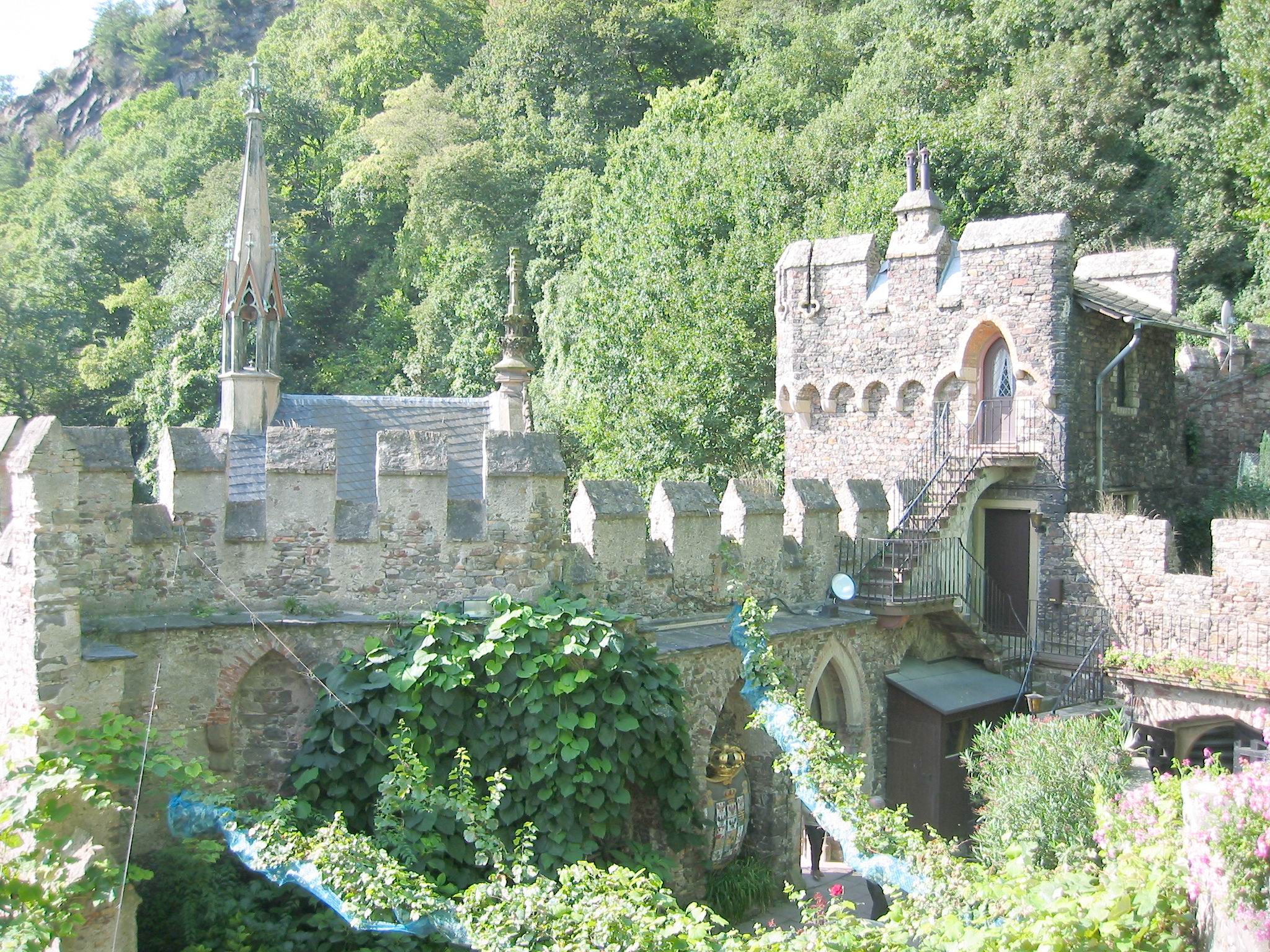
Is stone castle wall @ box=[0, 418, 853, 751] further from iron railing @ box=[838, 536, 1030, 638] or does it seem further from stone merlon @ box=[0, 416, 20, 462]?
iron railing @ box=[838, 536, 1030, 638]

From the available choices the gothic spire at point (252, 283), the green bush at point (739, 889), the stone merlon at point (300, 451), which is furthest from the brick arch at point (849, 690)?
the gothic spire at point (252, 283)

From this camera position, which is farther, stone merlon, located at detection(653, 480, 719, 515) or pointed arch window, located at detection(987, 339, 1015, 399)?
pointed arch window, located at detection(987, 339, 1015, 399)

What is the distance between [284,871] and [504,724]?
1.85 meters

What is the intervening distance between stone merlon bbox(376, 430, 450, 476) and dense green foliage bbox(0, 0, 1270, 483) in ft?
43.3

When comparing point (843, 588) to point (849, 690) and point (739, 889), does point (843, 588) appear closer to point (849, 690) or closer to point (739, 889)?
point (849, 690)

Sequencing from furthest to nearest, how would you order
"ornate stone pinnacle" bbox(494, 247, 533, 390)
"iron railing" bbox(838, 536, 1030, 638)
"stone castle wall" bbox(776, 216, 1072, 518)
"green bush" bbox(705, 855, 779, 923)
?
"ornate stone pinnacle" bbox(494, 247, 533, 390) → "stone castle wall" bbox(776, 216, 1072, 518) → "iron railing" bbox(838, 536, 1030, 638) → "green bush" bbox(705, 855, 779, 923)

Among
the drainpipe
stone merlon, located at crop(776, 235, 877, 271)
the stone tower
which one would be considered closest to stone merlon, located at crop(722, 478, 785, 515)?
the drainpipe

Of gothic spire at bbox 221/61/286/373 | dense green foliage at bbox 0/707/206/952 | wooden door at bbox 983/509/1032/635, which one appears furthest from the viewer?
gothic spire at bbox 221/61/286/373

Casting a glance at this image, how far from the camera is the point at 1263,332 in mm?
16953

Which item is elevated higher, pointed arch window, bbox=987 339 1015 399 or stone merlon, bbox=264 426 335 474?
pointed arch window, bbox=987 339 1015 399

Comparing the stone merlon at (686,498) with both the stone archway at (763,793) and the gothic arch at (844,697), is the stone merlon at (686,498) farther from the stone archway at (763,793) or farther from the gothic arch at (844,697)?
the gothic arch at (844,697)

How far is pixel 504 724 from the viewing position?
8.31 m

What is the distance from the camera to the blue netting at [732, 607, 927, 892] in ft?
23.9

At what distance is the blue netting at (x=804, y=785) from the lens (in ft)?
23.9
